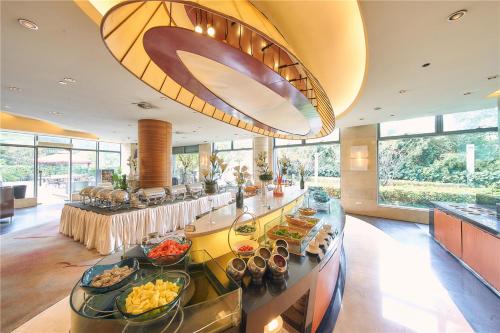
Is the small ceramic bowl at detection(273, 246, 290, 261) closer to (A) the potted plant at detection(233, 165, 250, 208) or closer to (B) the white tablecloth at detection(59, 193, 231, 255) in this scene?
(A) the potted plant at detection(233, 165, 250, 208)

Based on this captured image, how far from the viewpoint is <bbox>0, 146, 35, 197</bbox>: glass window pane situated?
23.1ft

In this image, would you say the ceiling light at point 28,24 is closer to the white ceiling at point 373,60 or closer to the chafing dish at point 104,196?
the white ceiling at point 373,60

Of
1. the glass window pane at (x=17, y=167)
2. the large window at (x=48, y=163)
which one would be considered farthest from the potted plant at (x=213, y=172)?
the glass window pane at (x=17, y=167)

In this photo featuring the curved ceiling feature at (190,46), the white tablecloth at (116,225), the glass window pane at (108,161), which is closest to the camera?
the curved ceiling feature at (190,46)

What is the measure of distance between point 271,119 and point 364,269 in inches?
122

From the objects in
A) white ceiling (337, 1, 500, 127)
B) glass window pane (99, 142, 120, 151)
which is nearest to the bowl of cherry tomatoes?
white ceiling (337, 1, 500, 127)

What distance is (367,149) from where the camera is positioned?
6375 mm

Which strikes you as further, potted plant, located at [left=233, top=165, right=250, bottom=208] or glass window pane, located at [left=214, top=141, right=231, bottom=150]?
glass window pane, located at [left=214, top=141, right=231, bottom=150]

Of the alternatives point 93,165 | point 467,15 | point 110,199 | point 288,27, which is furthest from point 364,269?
point 93,165

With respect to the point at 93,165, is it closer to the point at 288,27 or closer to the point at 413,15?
the point at 288,27

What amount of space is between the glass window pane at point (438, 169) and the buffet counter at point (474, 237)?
6.39 ft

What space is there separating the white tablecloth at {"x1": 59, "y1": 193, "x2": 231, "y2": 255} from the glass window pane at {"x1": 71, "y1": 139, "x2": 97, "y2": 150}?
285 inches

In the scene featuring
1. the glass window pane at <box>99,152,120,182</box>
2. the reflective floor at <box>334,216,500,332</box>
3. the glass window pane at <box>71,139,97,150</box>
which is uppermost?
the glass window pane at <box>71,139,97,150</box>

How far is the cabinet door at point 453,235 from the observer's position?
3.33 metres
